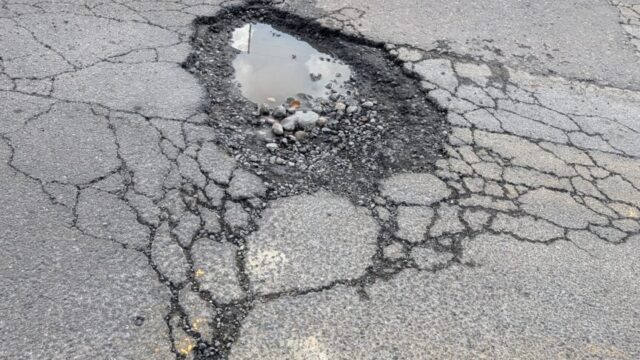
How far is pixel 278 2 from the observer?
5559 mm

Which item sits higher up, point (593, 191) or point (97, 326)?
point (593, 191)

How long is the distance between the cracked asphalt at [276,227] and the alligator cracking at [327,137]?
0.03 m

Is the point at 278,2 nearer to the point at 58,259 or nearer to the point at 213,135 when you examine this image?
the point at 213,135

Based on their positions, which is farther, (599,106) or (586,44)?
(586,44)

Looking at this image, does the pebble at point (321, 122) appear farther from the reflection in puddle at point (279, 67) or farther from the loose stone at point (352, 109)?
the reflection in puddle at point (279, 67)

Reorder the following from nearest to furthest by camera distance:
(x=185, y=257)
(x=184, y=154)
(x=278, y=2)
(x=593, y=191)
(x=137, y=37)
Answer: (x=185, y=257)
(x=184, y=154)
(x=593, y=191)
(x=137, y=37)
(x=278, y=2)

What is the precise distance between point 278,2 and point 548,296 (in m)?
4.03

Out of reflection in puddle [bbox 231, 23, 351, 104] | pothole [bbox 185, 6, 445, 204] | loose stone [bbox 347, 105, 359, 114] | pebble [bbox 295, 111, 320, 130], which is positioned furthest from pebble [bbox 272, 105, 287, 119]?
loose stone [bbox 347, 105, 359, 114]

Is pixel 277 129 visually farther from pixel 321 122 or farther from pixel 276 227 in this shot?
pixel 276 227

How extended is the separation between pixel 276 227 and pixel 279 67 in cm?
217

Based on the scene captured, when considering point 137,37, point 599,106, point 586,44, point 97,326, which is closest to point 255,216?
point 97,326

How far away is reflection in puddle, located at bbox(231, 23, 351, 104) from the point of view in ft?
15.1

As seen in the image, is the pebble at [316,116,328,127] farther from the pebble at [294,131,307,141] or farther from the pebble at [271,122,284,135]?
the pebble at [271,122,284,135]

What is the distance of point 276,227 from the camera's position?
10.4 feet
